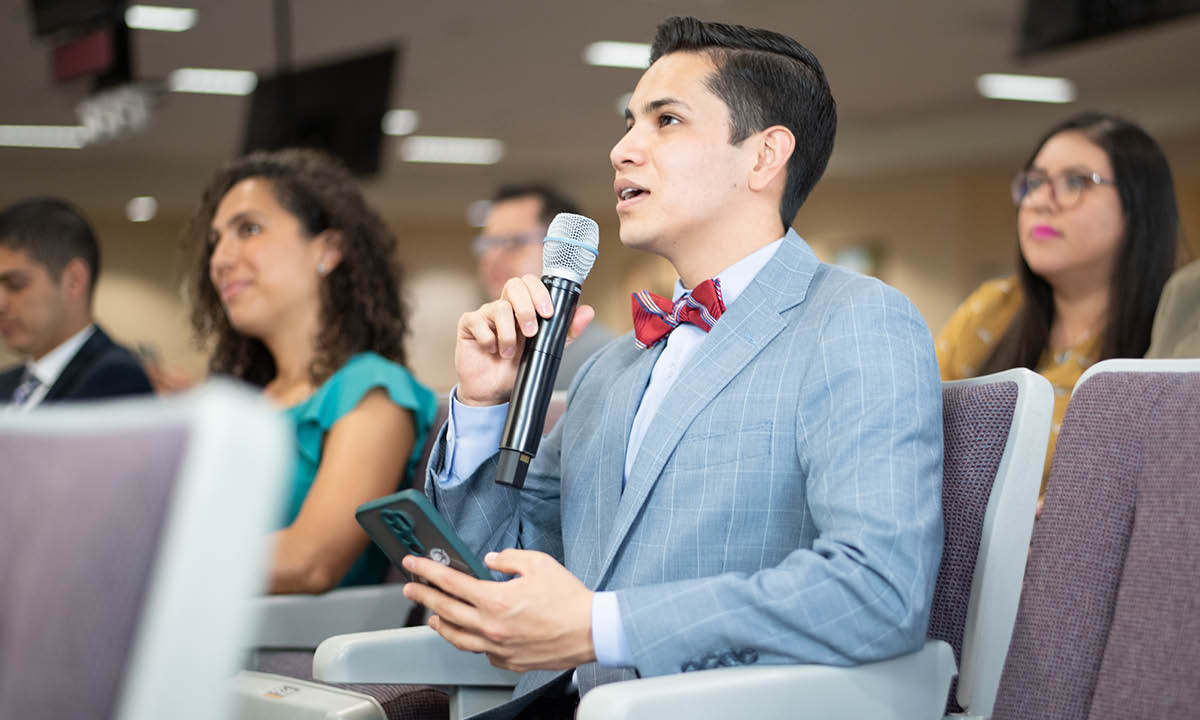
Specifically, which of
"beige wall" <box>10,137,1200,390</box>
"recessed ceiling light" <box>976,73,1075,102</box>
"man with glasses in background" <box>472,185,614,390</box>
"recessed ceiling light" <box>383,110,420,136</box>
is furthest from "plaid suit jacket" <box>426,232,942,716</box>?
"recessed ceiling light" <box>383,110,420,136</box>

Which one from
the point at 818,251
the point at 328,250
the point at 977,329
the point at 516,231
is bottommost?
the point at 977,329

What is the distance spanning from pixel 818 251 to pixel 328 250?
9942 millimetres

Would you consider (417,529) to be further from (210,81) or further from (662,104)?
(210,81)

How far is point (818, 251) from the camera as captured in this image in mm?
11938

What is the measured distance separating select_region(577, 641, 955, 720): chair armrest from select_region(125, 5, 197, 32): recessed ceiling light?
271 inches

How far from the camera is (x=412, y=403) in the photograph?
85.8 inches

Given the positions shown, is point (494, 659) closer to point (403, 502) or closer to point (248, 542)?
point (403, 502)

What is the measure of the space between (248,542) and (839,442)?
78cm

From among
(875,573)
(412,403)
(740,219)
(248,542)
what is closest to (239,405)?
(248,542)

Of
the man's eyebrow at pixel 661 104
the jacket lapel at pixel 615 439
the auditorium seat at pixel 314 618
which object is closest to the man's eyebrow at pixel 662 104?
the man's eyebrow at pixel 661 104

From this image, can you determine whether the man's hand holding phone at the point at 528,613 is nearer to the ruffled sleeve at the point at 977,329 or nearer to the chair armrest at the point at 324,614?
the chair armrest at the point at 324,614

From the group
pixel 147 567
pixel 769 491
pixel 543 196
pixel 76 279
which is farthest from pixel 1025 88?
pixel 147 567

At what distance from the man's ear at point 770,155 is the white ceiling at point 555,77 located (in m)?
4.46

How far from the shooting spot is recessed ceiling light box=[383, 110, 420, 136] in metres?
9.90
